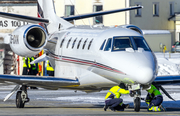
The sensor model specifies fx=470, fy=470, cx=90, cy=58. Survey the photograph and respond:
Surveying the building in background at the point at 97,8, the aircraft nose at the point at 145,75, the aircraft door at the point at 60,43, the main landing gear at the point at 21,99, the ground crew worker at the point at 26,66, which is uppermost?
the building in background at the point at 97,8

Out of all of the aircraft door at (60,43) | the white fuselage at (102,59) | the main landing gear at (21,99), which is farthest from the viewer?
the aircraft door at (60,43)

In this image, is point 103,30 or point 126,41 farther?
point 103,30

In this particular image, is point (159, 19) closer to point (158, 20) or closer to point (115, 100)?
point (158, 20)

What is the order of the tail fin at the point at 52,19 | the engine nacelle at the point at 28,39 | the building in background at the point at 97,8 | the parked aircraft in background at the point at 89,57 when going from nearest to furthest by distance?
the parked aircraft in background at the point at 89,57, the engine nacelle at the point at 28,39, the tail fin at the point at 52,19, the building in background at the point at 97,8

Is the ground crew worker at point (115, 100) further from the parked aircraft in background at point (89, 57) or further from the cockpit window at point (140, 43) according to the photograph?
the cockpit window at point (140, 43)

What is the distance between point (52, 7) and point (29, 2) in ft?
29.7

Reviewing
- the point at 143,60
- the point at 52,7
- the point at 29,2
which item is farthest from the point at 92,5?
the point at 143,60

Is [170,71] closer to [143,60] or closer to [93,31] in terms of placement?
[93,31]

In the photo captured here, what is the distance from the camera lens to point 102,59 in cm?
1291

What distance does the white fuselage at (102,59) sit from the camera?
11930 millimetres

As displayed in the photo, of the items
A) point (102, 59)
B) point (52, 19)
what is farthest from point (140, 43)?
point (52, 19)

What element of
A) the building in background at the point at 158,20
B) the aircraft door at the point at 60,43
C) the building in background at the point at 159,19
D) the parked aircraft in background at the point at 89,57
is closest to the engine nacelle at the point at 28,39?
the parked aircraft in background at the point at 89,57

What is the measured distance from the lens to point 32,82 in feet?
46.7

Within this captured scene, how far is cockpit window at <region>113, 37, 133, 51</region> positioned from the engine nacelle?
4.49 metres
